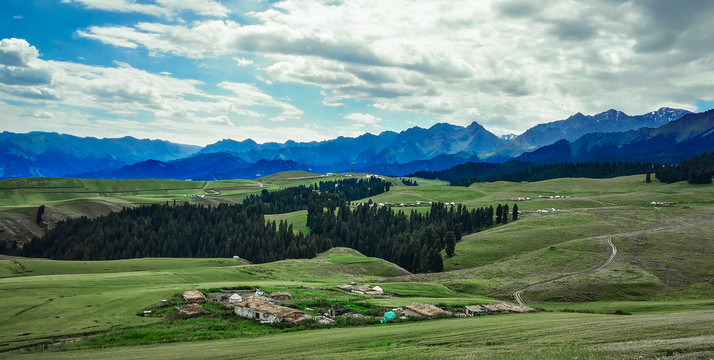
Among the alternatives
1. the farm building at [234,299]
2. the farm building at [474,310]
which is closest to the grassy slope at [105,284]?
the farm building at [234,299]

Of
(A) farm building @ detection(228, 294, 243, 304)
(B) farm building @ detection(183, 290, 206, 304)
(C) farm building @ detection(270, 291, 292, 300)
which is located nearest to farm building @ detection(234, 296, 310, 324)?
(A) farm building @ detection(228, 294, 243, 304)

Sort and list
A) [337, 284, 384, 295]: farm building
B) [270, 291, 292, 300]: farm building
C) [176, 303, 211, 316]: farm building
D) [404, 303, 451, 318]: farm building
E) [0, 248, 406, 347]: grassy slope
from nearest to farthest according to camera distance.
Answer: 1. [0, 248, 406, 347]: grassy slope
2. [404, 303, 451, 318]: farm building
3. [176, 303, 211, 316]: farm building
4. [270, 291, 292, 300]: farm building
5. [337, 284, 384, 295]: farm building

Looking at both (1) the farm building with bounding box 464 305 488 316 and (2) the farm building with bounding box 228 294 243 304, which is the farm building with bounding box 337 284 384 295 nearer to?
(1) the farm building with bounding box 464 305 488 316

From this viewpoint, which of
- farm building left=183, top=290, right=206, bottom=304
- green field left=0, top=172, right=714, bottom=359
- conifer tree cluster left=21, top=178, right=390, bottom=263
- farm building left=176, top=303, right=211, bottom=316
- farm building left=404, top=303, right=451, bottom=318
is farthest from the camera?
conifer tree cluster left=21, top=178, right=390, bottom=263

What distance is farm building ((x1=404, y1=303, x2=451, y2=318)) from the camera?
65188 millimetres

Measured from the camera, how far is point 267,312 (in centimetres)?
6312

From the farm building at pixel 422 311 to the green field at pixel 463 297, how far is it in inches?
132

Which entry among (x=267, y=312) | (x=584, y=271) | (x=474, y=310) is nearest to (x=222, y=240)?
(x=267, y=312)

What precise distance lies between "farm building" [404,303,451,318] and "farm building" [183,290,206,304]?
35634 millimetres

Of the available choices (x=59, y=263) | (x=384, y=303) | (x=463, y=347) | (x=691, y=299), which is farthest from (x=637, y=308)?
(x=59, y=263)

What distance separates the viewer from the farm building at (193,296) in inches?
2874

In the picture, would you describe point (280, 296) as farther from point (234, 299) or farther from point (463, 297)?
point (463, 297)

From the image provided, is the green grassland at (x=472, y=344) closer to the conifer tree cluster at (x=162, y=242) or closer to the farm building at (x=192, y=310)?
the farm building at (x=192, y=310)

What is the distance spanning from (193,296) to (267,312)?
1917 centimetres
